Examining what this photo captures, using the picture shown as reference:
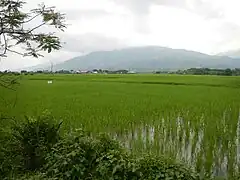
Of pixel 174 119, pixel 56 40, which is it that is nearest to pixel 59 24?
pixel 56 40

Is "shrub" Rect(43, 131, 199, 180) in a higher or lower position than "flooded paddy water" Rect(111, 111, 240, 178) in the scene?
higher

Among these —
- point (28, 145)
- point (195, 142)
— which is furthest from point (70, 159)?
point (195, 142)

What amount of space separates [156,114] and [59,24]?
626cm

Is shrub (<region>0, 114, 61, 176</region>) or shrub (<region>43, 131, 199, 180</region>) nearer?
shrub (<region>43, 131, 199, 180</region>)

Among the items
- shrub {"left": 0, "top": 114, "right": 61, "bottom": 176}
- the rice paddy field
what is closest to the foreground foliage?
shrub {"left": 0, "top": 114, "right": 61, "bottom": 176}

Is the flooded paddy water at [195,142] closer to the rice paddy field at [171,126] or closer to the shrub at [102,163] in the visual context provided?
the rice paddy field at [171,126]

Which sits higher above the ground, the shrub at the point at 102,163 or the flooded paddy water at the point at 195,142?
the shrub at the point at 102,163

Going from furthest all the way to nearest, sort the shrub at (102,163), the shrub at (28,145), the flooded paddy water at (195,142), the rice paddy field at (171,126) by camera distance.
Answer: the rice paddy field at (171,126), the flooded paddy water at (195,142), the shrub at (28,145), the shrub at (102,163)

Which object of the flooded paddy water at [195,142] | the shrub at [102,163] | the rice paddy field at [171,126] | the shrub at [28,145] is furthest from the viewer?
the rice paddy field at [171,126]

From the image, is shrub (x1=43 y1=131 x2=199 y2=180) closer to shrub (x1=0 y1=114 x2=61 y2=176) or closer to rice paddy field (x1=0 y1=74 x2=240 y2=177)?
shrub (x1=0 y1=114 x2=61 y2=176)

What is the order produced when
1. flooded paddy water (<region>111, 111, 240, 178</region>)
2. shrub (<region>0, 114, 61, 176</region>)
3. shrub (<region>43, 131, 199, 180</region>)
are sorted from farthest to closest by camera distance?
1. flooded paddy water (<region>111, 111, 240, 178</region>)
2. shrub (<region>0, 114, 61, 176</region>)
3. shrub (<region>43, 131, 199, 180</region>)

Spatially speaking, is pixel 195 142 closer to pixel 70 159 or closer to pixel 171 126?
pixel 171 126

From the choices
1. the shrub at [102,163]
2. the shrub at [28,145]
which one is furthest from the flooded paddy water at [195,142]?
the shrub at [28,145]

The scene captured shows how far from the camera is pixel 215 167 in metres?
5.09
